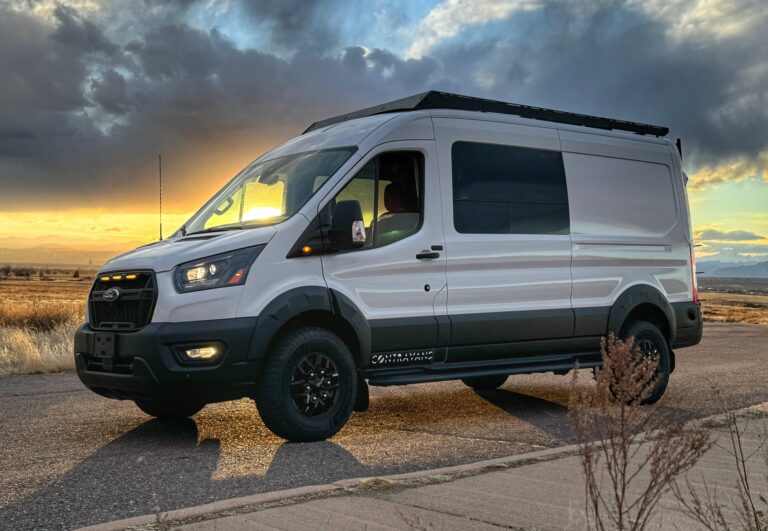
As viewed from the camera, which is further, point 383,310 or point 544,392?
point 544,392

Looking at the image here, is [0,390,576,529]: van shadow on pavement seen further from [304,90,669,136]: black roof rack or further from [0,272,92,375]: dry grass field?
[0,272,92,375]: dry grass field

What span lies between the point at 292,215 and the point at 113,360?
1891mm

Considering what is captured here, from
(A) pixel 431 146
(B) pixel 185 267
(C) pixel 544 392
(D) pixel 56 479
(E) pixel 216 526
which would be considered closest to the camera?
(E) pixel 216 526

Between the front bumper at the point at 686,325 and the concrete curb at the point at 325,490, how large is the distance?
4.32m

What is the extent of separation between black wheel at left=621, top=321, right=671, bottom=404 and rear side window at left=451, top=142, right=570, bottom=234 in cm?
147

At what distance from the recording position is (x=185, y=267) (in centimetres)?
706

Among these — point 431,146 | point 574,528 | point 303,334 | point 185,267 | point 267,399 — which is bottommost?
point 574,528

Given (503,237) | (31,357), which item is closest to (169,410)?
(503,237)

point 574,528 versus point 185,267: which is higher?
point 185,267

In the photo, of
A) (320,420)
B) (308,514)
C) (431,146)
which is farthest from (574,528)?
(431,146)

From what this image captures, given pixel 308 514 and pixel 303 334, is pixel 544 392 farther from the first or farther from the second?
pixel 308 514

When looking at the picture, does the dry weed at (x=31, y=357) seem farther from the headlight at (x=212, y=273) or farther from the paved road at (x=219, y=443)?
the headlight at (x=212, y=273)

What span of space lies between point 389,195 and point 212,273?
6.23ft

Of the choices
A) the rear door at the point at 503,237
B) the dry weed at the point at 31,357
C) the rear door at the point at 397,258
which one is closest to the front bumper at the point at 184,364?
the rear door at the point at 397,258
